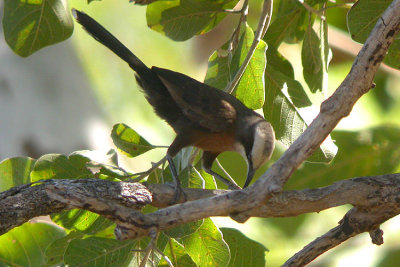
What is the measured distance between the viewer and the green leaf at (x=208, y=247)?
2.77 m

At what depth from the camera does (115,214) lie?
196 centimetres

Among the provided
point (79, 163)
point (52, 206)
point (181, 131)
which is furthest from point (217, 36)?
A: point (52, 206)

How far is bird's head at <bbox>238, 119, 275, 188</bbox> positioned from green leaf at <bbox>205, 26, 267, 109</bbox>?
266 mm

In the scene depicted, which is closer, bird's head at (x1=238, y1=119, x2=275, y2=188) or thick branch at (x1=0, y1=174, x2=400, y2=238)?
thick branch at (x1=0, y1=174, x2=400, y2=238)

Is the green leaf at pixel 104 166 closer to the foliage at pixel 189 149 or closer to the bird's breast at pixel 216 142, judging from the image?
the foliage at pixel 189 149

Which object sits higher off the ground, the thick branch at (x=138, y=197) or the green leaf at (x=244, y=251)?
the thick branch at (x=138, y=197)

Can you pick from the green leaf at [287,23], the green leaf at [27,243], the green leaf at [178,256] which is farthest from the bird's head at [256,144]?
the green leaf at [27,243]

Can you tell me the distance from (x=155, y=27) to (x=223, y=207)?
5.04 ft

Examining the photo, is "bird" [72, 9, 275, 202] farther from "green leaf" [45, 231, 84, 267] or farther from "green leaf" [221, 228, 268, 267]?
"green leaf" [45, 231, 84, 267]

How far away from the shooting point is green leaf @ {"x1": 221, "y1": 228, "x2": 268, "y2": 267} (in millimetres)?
2924

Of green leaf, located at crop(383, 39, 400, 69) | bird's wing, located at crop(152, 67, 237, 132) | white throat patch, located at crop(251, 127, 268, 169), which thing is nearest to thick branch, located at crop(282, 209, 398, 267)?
green leaf, located at crop(383, 39, 400, 69)

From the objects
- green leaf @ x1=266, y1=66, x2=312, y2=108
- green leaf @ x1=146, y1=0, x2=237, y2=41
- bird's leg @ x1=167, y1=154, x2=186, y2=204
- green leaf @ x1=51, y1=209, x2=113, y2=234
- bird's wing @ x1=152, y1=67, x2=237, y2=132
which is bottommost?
green leaf @ x1=51, y1=209, x2=113, y2=234

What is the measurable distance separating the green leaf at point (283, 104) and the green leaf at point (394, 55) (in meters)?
0.48

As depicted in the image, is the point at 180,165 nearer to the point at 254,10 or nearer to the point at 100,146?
the point at 100,146
